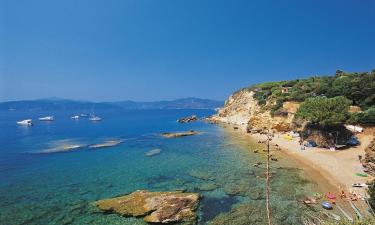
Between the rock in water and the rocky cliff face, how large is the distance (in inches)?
1687

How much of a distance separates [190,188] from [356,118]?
1320 inches

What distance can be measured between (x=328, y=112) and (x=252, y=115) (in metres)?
44.0

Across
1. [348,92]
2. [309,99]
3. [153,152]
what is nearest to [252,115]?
[348,92]

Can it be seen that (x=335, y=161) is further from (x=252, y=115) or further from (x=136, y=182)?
(x=252, y=115)

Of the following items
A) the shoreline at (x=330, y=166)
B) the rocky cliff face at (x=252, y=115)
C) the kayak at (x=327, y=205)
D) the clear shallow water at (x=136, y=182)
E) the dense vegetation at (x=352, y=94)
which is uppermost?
the dense vegetation at (x=352, y=94)

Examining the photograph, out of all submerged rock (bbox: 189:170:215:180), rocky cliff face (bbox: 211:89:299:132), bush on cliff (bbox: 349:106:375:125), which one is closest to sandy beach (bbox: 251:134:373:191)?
bush on cliff (bbox: 349:106:375:125)

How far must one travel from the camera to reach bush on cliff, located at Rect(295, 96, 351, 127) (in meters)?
40.8

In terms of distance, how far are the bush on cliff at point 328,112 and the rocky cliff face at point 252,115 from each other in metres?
15.9

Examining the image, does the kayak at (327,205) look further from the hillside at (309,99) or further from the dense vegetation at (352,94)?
the dense vegetation at (352,94)

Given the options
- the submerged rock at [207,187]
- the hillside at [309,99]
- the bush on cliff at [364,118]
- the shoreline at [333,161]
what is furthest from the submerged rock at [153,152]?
the bush on cliff at [364,118]

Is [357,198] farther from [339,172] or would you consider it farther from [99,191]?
[99,191]

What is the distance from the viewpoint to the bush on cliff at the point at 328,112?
4081cm

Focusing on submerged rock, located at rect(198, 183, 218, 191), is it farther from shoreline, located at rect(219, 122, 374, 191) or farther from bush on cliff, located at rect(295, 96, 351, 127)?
bush on cliff, located at rect(295, 96, 351, 127)

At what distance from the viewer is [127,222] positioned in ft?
67.4
